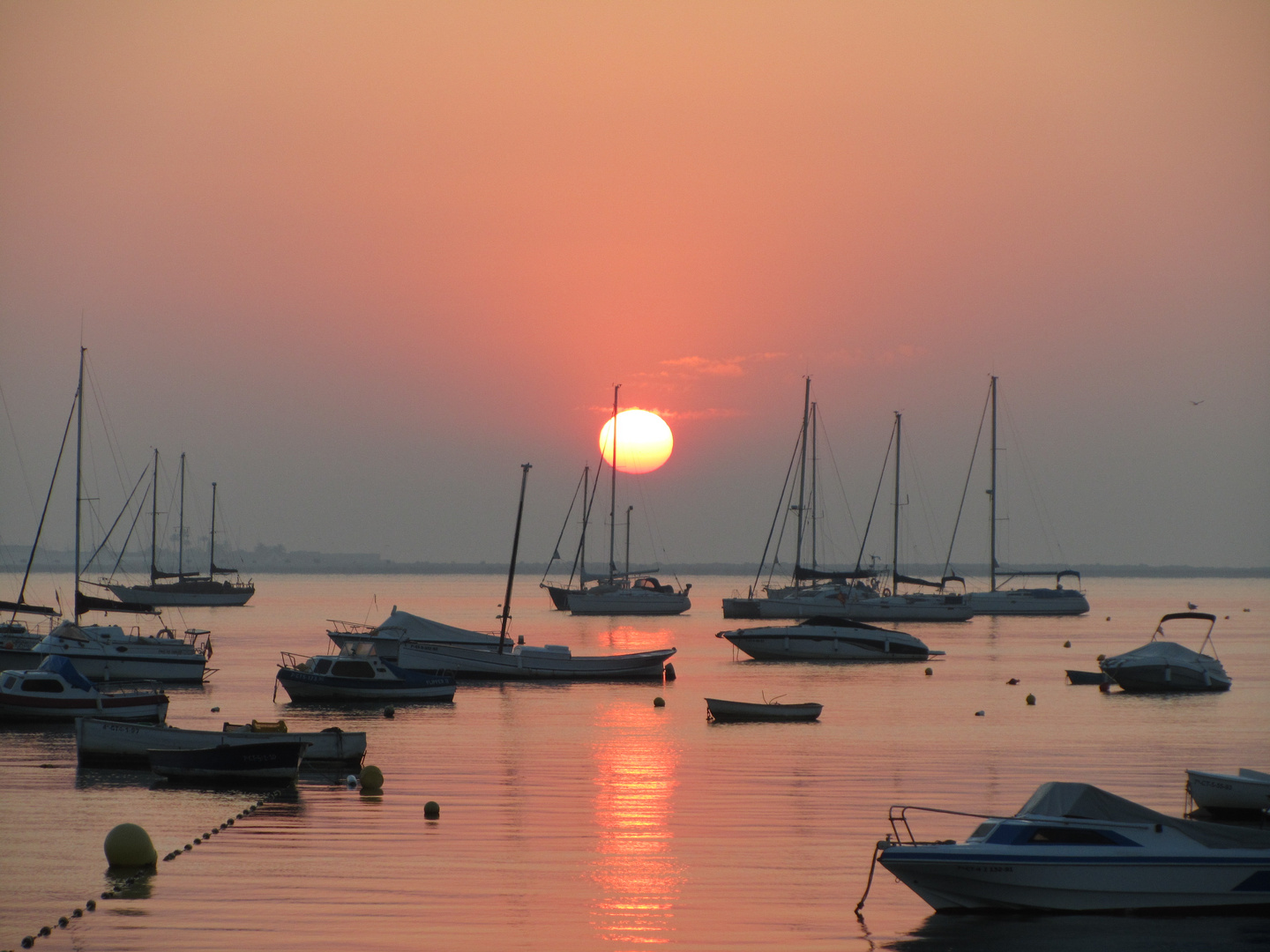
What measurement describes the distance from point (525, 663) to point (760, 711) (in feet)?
57.6

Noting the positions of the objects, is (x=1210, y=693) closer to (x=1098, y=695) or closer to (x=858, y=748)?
(x=1098, y=695)

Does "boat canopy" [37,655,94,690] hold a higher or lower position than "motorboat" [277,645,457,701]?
higher

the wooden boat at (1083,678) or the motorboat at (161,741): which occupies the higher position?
the motorboat at (161,741)

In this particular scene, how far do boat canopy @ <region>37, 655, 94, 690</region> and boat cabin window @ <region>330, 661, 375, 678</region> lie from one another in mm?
10120

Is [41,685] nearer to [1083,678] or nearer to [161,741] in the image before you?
[161,741]

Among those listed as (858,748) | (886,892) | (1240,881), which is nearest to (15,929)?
(886,892)

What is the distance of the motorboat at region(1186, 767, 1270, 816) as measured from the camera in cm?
2792

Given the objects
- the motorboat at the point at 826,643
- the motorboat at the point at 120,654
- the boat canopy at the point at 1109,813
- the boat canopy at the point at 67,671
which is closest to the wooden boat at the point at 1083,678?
the motorboat at the point at 826,643

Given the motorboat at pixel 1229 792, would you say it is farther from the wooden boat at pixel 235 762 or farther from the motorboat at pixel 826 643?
the motorboat at pixel 826 643

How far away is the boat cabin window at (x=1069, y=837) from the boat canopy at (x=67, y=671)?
1224 inches

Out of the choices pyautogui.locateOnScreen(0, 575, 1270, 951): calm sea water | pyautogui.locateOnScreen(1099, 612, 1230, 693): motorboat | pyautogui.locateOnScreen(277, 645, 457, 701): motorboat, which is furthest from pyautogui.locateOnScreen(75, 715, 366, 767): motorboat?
pyautogui.locateOnScreen(1099, 612, 1230, 693): motorboat

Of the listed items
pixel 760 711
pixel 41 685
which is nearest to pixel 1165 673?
pixel 760 711

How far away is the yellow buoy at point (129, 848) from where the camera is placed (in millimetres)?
22688

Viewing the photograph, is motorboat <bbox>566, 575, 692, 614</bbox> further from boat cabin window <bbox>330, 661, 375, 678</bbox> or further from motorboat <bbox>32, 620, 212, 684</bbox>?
boat cabin window <bbox>330, 661, 375, 678</bbox>
